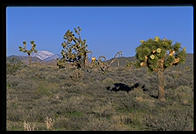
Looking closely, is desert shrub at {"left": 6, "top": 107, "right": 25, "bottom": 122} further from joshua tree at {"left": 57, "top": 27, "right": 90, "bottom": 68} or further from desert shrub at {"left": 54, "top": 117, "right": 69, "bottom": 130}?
joshua tree at {"left": 57, "top": 27, "right": 90, "bottom": 68}

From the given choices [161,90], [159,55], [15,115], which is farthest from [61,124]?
[159,55]

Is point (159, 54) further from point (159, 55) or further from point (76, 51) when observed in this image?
point (76, 51)

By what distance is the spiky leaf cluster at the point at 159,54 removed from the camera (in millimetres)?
15469

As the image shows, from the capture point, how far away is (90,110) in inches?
433

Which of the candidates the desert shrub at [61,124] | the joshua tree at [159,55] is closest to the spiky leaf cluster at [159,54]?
the joshua tree at [159,55]

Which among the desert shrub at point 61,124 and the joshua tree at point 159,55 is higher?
the joshua tree at point 159,55

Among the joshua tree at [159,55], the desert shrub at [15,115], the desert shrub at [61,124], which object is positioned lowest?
the desert shrub at [61,124]

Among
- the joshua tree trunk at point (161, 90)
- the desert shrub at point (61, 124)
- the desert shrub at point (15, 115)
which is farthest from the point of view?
the joshua tree trunk at point (161, 90)

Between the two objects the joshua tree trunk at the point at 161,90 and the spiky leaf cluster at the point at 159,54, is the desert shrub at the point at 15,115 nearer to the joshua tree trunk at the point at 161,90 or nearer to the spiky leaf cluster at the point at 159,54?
the joshua tree trunk at the point at 161,90

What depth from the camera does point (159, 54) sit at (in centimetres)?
1538

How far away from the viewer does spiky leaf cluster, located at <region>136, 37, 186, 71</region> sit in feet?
50.8

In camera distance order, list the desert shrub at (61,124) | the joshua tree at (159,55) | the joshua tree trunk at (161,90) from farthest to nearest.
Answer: the joshua tree at (159,55) → the joshua tree trunk at (161,90) → the desert shrub at (61,124)
